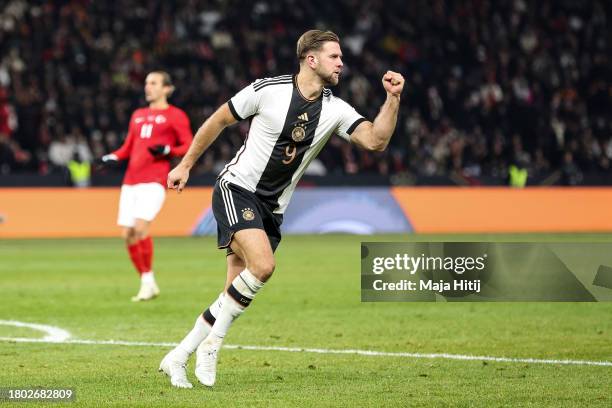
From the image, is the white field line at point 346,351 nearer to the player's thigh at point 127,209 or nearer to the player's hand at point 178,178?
the player's hand at point 178,178

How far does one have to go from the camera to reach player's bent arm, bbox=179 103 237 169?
7320 mm

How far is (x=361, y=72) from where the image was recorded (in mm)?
30719

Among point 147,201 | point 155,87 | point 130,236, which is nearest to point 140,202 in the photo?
point 147,201

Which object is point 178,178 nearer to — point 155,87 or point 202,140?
point 202,140

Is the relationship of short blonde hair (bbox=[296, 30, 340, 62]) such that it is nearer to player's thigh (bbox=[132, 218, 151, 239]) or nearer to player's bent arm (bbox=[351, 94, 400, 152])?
player's bent arm (bbox=[351, 94, 400, 152])

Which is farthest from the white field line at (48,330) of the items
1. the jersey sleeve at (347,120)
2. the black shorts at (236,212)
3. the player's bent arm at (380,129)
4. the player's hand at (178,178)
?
the player's bent arm at (380,129)

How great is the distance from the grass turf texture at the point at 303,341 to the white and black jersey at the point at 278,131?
1.31m

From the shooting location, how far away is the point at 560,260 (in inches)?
364

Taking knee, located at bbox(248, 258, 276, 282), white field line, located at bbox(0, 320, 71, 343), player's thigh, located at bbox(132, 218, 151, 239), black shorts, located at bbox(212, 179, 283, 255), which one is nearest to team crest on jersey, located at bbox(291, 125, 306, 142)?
black shorts, located at bbox(212, 179, 283, 255)

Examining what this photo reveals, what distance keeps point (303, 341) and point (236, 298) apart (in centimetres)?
251

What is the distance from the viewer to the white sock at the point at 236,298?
23.9 ft

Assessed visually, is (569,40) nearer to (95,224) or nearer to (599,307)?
(95,224)

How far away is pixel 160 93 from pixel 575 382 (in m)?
7.58

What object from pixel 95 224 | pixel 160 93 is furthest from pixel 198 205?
pixel 160 93
